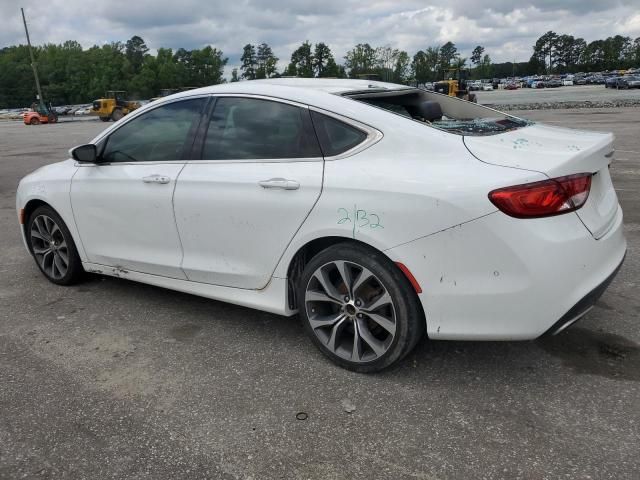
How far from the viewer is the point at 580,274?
2.59 metres

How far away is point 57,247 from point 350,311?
282 cm

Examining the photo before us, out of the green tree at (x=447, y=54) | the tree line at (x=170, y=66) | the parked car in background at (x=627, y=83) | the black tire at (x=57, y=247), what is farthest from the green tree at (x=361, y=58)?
the black tire at (x=57, y=247)

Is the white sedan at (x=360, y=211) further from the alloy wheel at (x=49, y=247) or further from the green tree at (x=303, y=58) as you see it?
the green tree at (x=303, y=58)

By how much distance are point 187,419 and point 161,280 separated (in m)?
1.36

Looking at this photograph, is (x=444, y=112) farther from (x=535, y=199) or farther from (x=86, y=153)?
(x=86, y=153)

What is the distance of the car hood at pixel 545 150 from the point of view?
260 centimetres

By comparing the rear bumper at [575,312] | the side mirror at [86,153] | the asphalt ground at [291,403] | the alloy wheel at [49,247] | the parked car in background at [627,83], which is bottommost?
the parked car in background at [627,83]

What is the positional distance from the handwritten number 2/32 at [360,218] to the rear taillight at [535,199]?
1.86 feet

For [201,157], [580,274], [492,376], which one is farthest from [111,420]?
[580,274]

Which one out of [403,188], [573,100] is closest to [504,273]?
[403,188]

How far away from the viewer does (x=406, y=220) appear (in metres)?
2.67

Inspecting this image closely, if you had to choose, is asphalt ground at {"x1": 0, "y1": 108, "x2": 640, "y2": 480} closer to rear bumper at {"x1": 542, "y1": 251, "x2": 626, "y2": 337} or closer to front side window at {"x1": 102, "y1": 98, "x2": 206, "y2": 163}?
rear bumper at {"x1": 542, "y1": 251, "x2": 626, "y2": 337}

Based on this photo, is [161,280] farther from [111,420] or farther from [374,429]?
[374,429]

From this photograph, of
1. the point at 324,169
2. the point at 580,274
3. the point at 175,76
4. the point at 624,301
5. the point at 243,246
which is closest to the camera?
the point at 580,274
